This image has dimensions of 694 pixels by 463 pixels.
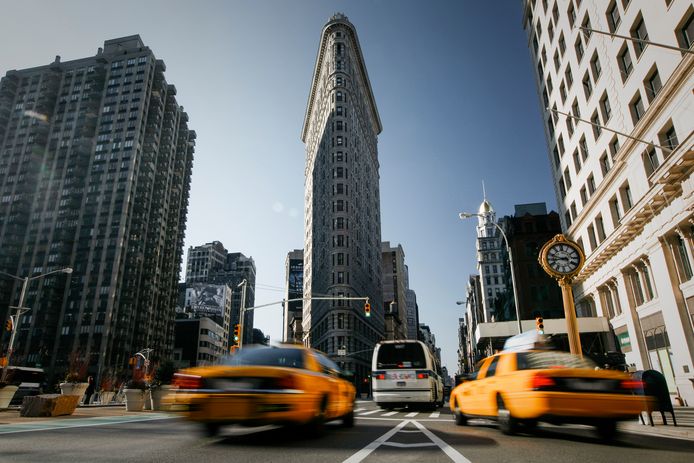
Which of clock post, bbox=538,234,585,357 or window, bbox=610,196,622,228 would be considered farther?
window, bbox=610,196,622,228

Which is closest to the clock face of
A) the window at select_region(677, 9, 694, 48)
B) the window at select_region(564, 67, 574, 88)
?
the window at select_region(677, 9, 694, 48)

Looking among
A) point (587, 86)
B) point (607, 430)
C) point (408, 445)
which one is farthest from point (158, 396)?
point (587, 86)

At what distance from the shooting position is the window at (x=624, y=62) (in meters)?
24.4

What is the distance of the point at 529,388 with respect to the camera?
7.27 metres

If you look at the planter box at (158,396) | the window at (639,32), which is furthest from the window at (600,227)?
the planter box at (158,396)

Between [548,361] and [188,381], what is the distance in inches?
235

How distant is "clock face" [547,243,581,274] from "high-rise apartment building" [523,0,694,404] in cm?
481

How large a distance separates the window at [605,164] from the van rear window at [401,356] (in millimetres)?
18229

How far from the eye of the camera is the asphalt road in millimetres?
5316

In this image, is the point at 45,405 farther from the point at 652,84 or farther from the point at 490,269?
the point at 490,269

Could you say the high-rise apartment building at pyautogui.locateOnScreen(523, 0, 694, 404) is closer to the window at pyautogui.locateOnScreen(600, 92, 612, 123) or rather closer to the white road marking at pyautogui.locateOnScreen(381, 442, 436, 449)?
the window at pyautogui.locateOnScreen(600, 92, 612, 123)

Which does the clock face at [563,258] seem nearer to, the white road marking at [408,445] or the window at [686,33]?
the window at [686,33]

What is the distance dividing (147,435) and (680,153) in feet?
71.6

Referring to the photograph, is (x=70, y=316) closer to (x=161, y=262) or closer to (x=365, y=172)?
(x=161, y=262)
